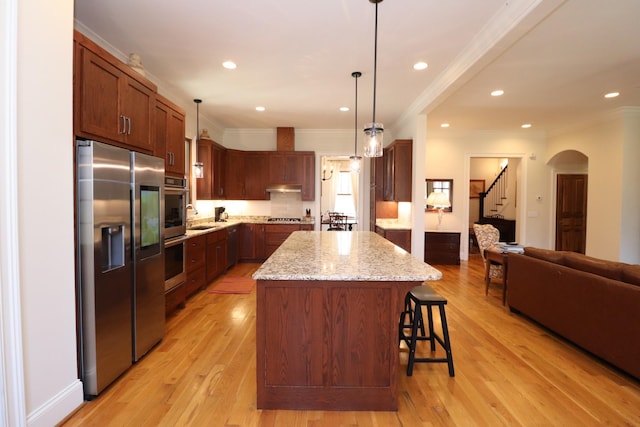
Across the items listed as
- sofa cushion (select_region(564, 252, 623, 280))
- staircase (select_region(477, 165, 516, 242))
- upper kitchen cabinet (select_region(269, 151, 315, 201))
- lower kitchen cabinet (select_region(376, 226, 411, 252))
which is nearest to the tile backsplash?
upper kitchen cabinet (select_region(269, 151, 315, 201))

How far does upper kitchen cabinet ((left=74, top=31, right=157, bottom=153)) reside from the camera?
1893 mm

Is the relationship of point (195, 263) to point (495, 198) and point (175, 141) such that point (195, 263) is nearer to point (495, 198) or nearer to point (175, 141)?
point (175, 141)

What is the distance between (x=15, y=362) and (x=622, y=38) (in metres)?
5.11

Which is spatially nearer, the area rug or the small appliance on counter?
the area rug

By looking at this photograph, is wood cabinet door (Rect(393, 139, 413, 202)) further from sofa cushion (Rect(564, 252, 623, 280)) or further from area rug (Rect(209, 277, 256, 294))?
area rug (Rect(209, 277, 256, 294))

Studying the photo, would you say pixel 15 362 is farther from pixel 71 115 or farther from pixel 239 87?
pixel 239 87

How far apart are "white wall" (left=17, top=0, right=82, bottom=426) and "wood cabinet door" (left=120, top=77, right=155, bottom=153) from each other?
1.59 feet

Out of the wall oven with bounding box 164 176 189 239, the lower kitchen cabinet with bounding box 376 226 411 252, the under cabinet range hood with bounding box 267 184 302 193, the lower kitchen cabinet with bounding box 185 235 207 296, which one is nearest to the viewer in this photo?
the wall oven with bounding box 164 176 189 239

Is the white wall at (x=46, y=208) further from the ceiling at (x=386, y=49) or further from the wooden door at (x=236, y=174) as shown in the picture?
the wooden door at (x=236, y=174)

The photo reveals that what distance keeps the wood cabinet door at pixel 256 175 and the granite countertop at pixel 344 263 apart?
11.8ft

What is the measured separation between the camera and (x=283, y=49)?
305 centimetres

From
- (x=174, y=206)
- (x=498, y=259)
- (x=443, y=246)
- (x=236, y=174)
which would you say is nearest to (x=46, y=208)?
(x=174, y=206)

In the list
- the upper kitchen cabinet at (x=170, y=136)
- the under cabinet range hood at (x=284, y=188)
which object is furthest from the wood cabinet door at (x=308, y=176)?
the upper kitchen cabinet at (x=170, y=136)

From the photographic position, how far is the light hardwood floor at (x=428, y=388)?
1.78 metres
